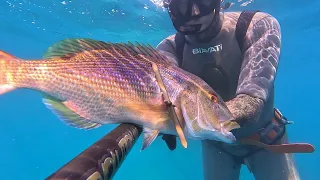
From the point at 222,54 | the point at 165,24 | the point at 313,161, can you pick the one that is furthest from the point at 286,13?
the point at 222,54

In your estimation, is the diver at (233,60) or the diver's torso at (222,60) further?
the diver's torso at (222,60)

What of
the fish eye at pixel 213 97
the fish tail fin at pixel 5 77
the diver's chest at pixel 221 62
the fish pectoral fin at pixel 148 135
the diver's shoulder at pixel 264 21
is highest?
the fish tail fin at pixel 5 77

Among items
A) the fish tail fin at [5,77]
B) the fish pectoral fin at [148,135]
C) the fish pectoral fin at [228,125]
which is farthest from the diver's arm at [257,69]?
the fish tail fin at [5,77]

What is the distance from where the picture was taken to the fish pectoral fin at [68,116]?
1.90 metres

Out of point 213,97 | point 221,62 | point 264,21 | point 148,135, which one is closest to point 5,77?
point 148,135

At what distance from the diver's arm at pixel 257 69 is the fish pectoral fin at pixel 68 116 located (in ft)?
3.76

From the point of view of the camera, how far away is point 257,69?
287 centimetres

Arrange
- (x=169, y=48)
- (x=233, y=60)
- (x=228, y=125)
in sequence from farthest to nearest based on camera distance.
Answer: (x=169, y=48), (x=233, y=60), (x=228, y=125)

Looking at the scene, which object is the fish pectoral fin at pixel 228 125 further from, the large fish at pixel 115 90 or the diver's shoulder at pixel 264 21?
the diver's shoulder at pixel 264 21

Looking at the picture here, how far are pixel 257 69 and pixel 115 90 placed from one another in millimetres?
1745

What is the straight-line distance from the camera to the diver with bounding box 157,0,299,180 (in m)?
3.25

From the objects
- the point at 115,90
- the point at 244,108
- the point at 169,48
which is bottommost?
the point at 244,108

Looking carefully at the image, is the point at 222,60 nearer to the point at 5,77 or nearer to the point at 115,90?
the point at 115,90

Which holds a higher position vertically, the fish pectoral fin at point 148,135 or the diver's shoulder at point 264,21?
the diver's shoulder at point 264,21
